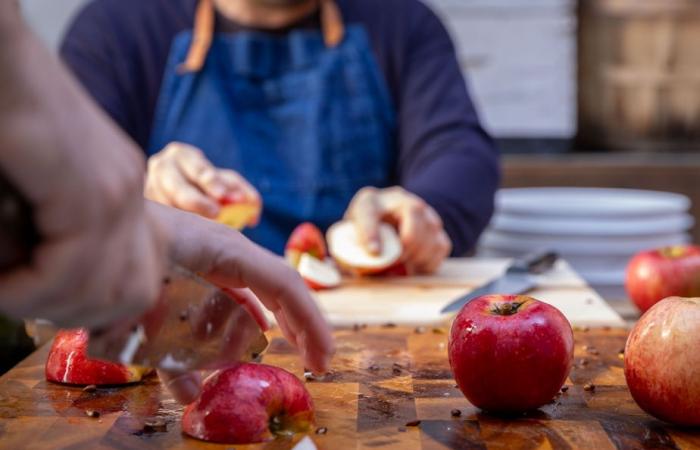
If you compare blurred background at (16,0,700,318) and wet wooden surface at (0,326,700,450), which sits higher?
wet wooden surface at (0,326,700,450)

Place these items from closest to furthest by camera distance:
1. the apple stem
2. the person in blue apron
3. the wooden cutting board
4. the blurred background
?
the apple stem → the wooden cutting board → the person in blue apron → the blurred background

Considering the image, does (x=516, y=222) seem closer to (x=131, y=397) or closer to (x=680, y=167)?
(x=680, y=167)

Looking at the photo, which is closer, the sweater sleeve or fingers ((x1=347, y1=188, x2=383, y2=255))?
fingers ((x1=347, y1=188, x2=383, y2=255))

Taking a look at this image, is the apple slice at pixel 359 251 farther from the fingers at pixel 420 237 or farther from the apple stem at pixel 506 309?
the apple stem at pixel 506 309

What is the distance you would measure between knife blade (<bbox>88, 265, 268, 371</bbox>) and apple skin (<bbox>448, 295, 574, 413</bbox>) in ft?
0.78

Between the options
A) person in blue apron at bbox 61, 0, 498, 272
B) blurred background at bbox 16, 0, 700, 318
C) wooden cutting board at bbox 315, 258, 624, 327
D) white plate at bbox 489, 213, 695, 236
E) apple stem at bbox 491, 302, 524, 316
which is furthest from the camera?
blurred background at bbox 16, 0, 700, 318

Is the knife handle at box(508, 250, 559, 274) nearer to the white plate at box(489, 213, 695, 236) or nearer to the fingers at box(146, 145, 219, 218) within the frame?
the white plate at box(489, 213, 695, 236)

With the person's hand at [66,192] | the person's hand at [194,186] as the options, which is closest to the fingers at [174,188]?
the person's hand at [194,186]

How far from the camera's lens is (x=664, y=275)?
5.47ft

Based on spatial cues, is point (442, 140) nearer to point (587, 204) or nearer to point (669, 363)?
point (587, 204)

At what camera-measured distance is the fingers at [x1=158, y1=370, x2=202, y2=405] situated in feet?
3.41

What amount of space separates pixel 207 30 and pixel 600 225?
3.45ft

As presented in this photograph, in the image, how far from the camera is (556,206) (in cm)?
243

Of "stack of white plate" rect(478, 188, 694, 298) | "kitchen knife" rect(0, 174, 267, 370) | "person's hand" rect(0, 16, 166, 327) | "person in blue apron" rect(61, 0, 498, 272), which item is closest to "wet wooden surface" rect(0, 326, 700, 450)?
"kitchen knife" rect(0, 174, 267, 370)
